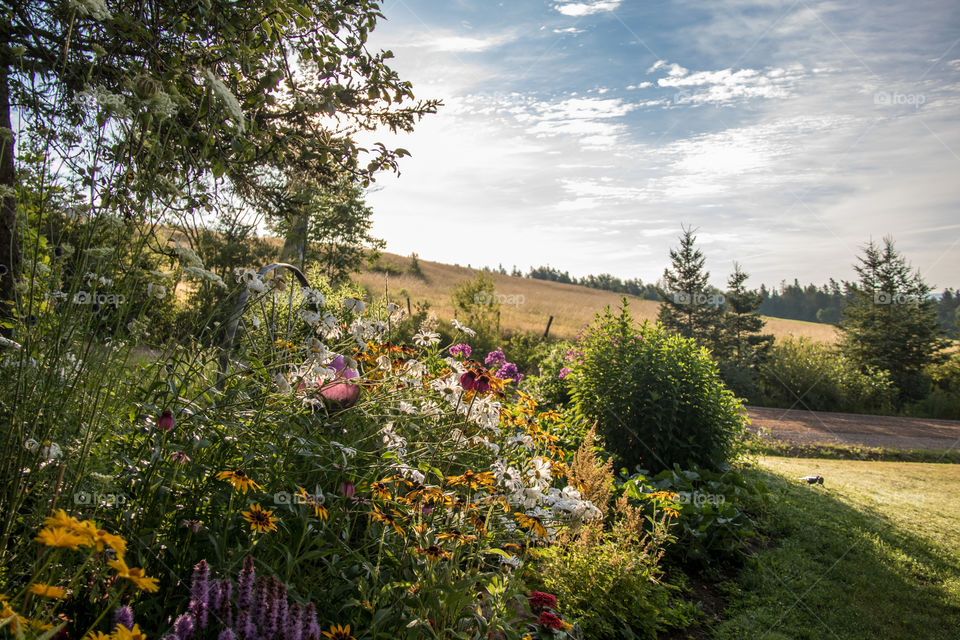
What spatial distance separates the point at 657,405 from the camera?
16.0ft

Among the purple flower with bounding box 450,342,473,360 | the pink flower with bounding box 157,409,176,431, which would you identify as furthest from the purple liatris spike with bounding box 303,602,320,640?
the purple flower with bounding box 450,342,473,360

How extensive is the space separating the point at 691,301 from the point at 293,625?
16.4 m

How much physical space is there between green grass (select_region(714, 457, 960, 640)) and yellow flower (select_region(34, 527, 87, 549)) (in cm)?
312

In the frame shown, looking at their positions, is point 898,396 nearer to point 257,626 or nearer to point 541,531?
point 541,531

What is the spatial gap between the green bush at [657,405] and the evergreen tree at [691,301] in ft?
38.3

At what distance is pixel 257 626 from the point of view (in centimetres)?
130

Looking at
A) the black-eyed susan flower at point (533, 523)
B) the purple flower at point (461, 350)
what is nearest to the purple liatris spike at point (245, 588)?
the black-eyed susan flower at point (533, 523)

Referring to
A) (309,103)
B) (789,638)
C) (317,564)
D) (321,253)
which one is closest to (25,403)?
(317,564)

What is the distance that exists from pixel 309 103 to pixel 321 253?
13953mm

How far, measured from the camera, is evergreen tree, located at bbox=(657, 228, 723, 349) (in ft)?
53.4

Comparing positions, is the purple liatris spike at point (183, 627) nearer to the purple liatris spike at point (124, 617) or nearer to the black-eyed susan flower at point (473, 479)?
the purple liatris spike at point (124, 617)

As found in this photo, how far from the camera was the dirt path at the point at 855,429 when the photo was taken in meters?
9.12

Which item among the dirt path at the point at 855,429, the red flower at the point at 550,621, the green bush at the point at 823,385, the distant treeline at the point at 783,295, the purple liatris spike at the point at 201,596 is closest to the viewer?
the purple liatris spike at the point at 201,596

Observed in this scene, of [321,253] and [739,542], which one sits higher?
[321,253]
